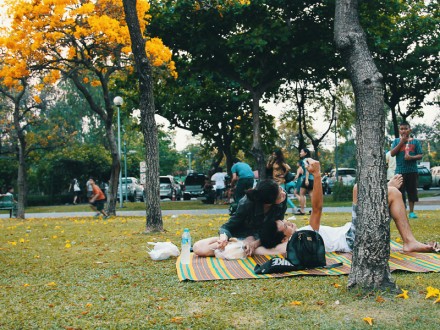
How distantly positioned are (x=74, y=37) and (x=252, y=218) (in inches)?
488

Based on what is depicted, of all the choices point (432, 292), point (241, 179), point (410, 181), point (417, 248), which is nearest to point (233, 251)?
point (417, 248)

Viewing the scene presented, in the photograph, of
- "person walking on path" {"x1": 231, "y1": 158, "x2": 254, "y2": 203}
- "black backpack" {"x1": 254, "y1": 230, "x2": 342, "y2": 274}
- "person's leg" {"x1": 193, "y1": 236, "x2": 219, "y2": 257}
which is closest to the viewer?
"black backpack" {"x1": 254, "y1": 230, "x2": 342, "y2": 274}

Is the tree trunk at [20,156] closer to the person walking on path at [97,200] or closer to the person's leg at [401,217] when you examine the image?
the person walking on path at [97,200]

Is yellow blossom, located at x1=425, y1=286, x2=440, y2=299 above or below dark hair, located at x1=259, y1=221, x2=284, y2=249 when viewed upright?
below

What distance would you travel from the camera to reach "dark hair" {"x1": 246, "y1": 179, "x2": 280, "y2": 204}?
22.7ft

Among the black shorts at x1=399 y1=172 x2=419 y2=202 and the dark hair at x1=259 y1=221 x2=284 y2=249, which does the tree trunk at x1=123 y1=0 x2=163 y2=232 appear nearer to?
the dark hair at x1=259 y1=221 x2=284 y2=249

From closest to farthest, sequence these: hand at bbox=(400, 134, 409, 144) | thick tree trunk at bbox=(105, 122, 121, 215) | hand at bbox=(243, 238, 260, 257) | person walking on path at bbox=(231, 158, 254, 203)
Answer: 1. hand at bbox=(243, 238, 260, 257)
2. hand at bbox=(400, 134, 409, 144)
3. person walking on path at bbox=(231, 158, 254, 203)
4. thick tree trunk at bbox=(105, 122, 121, 215)

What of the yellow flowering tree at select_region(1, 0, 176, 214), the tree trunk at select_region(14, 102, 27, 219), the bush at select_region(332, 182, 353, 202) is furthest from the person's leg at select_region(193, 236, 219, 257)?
the bush at select_region(332, 182, 353, 202)

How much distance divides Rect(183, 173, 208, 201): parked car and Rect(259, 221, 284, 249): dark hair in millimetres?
35282

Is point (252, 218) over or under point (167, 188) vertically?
under

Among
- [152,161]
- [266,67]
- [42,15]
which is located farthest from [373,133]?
[266,67]

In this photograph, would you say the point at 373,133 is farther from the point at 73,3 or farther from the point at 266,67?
the point at 266,67

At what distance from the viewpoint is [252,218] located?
24.2 feet

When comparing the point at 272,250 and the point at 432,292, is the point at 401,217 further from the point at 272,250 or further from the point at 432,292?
the point at 432,292
